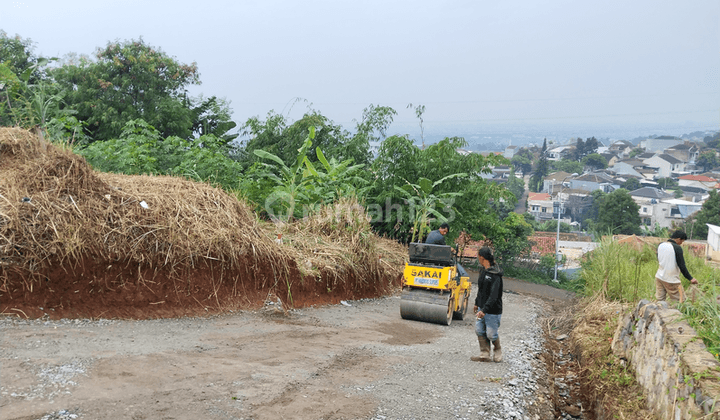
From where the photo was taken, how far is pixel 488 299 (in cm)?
762

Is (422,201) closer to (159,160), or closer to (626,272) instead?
(626,272)

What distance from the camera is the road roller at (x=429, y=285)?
35.1ft

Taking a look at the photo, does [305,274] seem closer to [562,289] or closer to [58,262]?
[58,262]

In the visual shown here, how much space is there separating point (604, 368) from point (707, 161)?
A: 14147 cm

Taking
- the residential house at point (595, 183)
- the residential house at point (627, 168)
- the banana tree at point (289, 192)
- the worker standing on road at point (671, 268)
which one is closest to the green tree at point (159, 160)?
the banana tree at point (289, 192)

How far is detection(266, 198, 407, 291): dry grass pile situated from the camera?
1187 cm

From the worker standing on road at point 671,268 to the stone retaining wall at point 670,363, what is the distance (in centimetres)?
72

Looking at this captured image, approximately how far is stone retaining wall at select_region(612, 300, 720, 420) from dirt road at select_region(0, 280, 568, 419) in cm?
149

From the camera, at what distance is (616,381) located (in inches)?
313

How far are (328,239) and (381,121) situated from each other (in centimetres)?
1126

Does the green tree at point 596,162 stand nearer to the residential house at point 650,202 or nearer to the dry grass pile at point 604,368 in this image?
the residential house at point 650,202

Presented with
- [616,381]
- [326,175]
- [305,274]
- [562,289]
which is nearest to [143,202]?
[305,274]

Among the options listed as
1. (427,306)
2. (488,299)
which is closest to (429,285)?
(427,306)

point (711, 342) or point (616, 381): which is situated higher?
point (711, 342)
